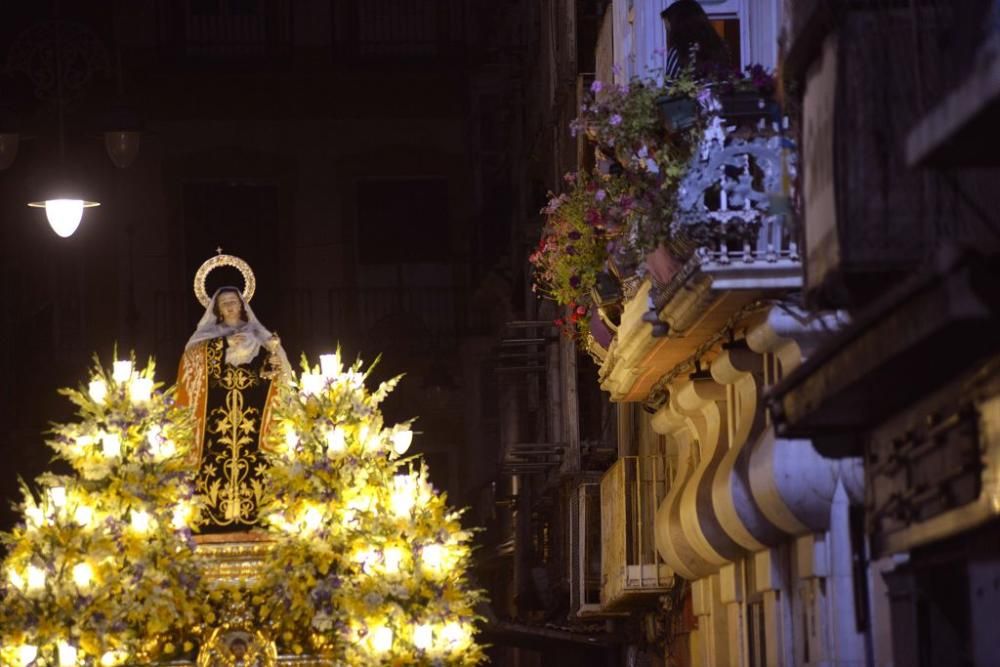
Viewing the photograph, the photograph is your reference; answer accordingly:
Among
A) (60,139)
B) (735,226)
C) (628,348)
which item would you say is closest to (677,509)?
(628,348)

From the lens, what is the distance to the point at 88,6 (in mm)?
37250

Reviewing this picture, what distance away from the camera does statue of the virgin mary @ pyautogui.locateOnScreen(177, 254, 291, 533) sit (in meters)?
19.6

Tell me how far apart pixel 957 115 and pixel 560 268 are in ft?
37.3

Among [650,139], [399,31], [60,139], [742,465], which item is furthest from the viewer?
[399,31]

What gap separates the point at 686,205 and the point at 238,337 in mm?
4441

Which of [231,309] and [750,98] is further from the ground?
[750,98]

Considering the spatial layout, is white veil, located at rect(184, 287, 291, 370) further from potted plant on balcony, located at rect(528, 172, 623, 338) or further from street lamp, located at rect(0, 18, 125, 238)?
potted plant on balcony, located at rect(528, 172, 623, 338)

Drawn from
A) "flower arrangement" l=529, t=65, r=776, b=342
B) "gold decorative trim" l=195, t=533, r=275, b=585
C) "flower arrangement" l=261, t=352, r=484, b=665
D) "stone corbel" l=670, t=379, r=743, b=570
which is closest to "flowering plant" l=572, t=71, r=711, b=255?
"flower arrangement" l=529, t=65, r=776, b=342

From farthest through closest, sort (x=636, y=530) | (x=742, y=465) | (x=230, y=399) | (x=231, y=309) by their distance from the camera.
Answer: (x=636, y=530) → (x=231, y=309) → (x=230, y=399) → (x=742, y=465)

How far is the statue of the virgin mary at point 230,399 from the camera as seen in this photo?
64.3 feet

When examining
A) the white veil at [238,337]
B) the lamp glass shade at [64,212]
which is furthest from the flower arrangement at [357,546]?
the lamp glass shade at [64,212]

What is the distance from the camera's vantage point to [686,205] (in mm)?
17203

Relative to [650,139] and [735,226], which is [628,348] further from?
[735,226]

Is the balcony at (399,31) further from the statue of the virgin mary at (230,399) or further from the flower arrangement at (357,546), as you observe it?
the flower arrangement at (357,546)
